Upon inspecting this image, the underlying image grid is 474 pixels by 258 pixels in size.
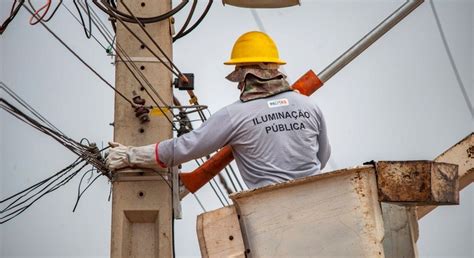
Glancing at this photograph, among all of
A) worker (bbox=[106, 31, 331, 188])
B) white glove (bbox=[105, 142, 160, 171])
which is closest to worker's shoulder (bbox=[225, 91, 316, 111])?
worker (bbox=[106, 31, 331, 188])

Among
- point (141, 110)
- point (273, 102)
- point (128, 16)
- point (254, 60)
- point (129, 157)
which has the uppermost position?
point (128, 16)

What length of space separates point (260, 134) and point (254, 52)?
0.62m

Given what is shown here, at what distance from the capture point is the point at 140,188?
6.59m

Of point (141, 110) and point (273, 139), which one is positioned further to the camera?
point (141, 110)

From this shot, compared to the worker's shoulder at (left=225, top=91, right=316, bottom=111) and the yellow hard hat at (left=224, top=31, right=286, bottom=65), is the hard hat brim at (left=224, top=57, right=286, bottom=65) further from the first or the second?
the worker's shoulder at (left=225, top=91, right=316, bottom=111)

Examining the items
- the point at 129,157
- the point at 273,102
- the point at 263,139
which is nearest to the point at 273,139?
the point at 263,139

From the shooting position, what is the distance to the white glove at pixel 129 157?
632cm

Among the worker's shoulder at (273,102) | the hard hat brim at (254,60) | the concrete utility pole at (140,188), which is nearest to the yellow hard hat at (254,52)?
the hard hat brim at (254,60)

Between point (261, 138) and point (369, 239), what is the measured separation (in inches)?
50.4

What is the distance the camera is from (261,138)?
19.7ft

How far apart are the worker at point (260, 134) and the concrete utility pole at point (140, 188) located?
319 millimetres

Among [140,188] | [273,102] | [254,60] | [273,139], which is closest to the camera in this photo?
[273,139]

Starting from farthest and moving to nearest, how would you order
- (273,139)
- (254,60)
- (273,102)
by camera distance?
(254,60)
(273,102)
(273,139)

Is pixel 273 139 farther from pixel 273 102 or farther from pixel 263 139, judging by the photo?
pixel 273 102
